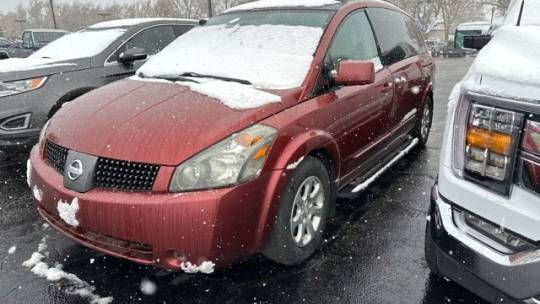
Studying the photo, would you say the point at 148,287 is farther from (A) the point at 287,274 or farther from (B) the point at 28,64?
(B) the point at 28,64

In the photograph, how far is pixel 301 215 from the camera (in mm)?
2754

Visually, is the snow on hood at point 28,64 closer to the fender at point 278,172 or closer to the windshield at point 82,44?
the windshield at point 82,44

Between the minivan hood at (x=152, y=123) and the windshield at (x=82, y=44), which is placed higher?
the windshield at (x=82, y=44)

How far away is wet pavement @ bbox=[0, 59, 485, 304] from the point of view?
2492mm

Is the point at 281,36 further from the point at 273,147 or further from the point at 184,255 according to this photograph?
the point at 184,255

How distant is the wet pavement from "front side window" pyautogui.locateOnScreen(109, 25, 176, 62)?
2.91 m

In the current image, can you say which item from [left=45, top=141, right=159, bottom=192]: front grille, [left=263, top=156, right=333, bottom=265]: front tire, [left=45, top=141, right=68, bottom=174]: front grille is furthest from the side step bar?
[left=45, top=141, right=68, bottom=174]: front grille

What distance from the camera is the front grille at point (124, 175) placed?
88.9 inches

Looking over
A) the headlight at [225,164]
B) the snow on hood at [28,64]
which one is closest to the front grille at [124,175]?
the headlight at [225,164]

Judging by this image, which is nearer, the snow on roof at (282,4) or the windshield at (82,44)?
the snow on roof at (282,4)

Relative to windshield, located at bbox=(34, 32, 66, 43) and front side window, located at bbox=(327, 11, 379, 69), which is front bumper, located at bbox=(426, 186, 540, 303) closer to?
front side window, located at bbox=(327, 11, 379, 69)

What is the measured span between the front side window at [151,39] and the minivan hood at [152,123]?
2998 millimetres

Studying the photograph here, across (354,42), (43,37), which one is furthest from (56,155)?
(43,37)

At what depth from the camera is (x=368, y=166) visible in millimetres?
3701
